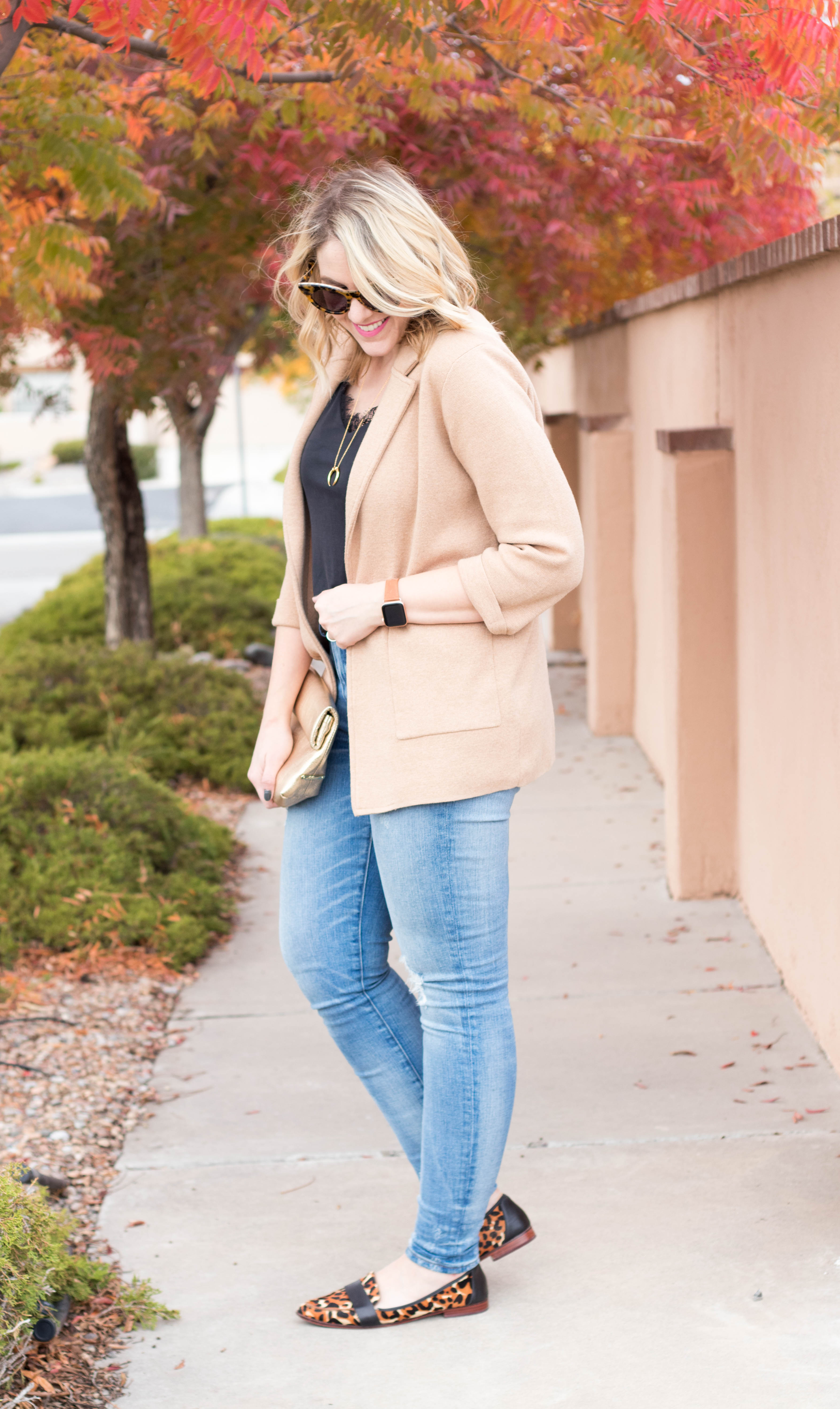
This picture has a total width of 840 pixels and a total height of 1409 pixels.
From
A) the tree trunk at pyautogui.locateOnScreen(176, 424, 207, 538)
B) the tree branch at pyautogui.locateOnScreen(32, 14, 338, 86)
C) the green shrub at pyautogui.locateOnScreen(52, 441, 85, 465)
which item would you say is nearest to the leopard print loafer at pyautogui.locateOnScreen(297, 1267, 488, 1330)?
the tree branch at pyautogui.locateOnScreen(32, 14, 338, 86)

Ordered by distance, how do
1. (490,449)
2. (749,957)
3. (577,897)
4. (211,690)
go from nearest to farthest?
(490,449), (749,957), (577,897), (211,690)

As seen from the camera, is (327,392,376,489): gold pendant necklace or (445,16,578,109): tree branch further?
(445,16,578,109): tree branch

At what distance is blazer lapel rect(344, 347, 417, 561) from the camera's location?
7.98 feet

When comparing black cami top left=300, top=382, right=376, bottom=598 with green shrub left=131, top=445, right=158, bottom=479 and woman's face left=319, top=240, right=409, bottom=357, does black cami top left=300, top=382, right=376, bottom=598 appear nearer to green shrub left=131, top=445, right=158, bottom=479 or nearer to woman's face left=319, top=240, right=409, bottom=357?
woman's face left=319, top=240, right=409, bottom=357

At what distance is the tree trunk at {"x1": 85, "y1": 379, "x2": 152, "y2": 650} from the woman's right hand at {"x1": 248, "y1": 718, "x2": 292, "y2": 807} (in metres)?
6.82

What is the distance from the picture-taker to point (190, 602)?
11.3 m

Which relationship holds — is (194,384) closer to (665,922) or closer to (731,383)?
(731,383)

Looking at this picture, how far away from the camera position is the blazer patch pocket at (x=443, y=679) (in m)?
2.44

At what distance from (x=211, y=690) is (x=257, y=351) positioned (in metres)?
4.09

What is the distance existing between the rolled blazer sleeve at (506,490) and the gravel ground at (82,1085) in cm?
152

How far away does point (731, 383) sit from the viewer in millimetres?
4980

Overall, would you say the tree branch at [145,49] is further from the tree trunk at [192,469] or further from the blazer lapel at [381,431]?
the tree trunk at [192,469]

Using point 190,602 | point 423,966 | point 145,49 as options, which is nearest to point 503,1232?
point 423,966

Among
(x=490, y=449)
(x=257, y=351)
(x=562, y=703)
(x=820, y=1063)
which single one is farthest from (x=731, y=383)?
(x=257, y=351)
